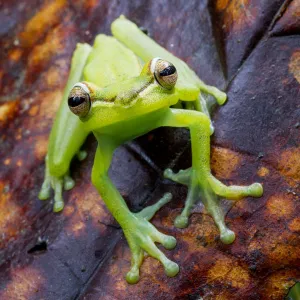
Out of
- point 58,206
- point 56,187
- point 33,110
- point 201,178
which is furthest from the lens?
point 33,110

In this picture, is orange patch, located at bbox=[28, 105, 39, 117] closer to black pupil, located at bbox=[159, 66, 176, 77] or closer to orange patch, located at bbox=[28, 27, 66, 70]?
orange patch, located at bbox=[28, 27, 66, 70]

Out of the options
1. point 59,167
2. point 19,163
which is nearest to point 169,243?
point 59,167

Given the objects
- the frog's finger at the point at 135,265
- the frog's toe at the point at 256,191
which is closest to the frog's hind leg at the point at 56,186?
the frog's finger at the point at 135,265

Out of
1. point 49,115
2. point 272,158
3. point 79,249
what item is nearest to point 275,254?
point 272,158

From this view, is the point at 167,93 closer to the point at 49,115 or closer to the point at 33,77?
the point at 49,115

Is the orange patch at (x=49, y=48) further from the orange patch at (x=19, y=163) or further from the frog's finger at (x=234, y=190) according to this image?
the frog's finger at (x=234, y=190)

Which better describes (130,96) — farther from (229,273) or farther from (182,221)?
(229,273)
